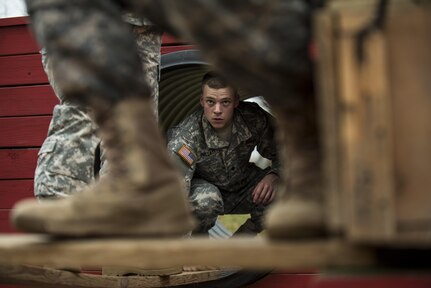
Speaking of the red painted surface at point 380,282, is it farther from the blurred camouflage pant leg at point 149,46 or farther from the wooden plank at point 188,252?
the blurred camouflage pant leg at point 149,46

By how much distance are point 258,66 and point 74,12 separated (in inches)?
17.6

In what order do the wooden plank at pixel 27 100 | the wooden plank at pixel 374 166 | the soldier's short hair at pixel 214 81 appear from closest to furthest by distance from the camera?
the wooden plank at pixel 374 166 < the soldier's short hair at pixel 214 81 < the wooden plank at pixel 27 100

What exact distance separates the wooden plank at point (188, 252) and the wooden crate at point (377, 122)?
0.26 feet

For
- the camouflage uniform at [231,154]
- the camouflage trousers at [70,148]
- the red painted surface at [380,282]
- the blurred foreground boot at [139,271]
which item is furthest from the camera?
the camouflage uniform at [231,154]

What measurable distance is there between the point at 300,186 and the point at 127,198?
35cm

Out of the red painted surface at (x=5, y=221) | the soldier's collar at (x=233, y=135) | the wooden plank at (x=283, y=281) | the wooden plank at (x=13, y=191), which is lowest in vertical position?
the wooden plank at (x=283, y=281)

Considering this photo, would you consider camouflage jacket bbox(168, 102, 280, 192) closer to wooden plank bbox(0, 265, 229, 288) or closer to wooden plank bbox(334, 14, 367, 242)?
wooden plank bbox(0, 265, 229, 288)

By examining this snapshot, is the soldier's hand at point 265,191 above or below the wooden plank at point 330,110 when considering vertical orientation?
above

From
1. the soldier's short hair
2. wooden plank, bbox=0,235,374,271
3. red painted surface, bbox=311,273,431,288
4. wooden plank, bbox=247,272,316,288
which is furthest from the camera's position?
the soldier's short hair

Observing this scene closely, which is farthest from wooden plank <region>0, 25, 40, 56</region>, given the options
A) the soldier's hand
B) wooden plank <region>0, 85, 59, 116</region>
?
the soldier's hand

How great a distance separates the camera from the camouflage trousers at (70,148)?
3.69 metres

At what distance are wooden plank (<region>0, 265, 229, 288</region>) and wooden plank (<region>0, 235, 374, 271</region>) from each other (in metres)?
1.55

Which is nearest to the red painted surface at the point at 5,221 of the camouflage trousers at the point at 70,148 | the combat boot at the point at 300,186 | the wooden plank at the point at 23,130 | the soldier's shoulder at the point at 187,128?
the wooden plank at the point at 23,130

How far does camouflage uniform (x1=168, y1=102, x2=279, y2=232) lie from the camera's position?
18.7ft
